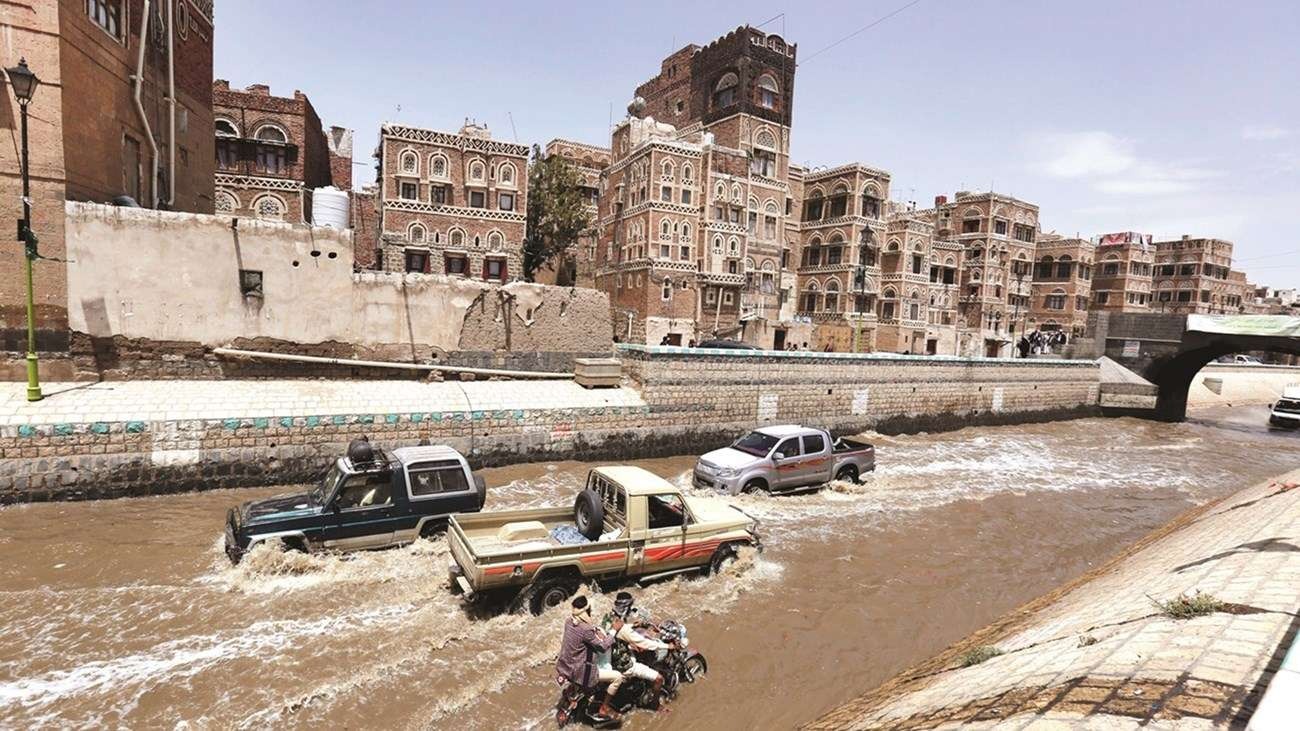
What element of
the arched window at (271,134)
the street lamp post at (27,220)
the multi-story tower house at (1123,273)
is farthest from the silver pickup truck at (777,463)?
the multi-story tower house at (1123,273)

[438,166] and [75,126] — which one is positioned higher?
[438,166]

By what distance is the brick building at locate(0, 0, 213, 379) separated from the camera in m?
14.7

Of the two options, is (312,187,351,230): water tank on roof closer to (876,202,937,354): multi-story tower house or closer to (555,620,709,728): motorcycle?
(555,620,709,728): motorcycle

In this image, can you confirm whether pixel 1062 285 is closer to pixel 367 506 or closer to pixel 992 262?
pixel 992 262

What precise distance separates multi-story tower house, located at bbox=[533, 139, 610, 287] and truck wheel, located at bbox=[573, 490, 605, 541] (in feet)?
131

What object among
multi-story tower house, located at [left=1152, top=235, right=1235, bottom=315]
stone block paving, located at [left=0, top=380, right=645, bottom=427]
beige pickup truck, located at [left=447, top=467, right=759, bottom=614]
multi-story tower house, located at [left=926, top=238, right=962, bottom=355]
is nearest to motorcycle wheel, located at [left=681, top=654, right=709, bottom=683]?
beige pickup truck, located at [left=447, top=467, right=759, bottom=614]

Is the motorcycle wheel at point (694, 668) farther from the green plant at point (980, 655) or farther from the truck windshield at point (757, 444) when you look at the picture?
the truck windshield at point (757, 444)

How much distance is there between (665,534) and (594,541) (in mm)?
1127

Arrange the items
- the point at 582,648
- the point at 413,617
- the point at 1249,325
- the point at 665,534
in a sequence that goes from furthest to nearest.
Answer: the point at 1249,325 < the point at 665,534 < the point at 413,617 < the point at 582,648

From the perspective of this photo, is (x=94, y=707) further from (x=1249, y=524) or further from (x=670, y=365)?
(x=1249, y=524)

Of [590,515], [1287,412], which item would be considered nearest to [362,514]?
[590,515]

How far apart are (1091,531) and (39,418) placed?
947 inches

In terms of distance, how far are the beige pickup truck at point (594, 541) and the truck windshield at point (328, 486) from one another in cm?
231

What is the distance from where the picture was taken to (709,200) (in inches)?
1706
